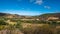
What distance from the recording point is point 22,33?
1048 cm

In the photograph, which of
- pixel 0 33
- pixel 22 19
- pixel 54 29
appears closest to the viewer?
pixel 0 33

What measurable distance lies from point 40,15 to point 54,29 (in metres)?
2.03

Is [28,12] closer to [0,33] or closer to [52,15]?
[52,15]

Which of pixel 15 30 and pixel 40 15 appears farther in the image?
pixel 40 15

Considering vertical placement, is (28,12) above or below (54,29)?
above

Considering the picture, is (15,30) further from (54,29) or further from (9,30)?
(54,29)

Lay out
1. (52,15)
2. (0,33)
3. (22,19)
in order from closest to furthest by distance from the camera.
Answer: (0,33) < (52,15) < (22,19)

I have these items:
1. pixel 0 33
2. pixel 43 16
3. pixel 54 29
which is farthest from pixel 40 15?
pixel 0 33

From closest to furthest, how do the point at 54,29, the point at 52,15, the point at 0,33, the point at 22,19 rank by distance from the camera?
the point at 0,33, the point at 54,29, the point at 52,15, the point at 22,19

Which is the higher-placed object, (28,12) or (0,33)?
(28,12)

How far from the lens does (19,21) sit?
12.8 meters

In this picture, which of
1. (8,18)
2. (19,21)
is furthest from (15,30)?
(8,18)

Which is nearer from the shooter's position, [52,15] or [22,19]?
[52,15]

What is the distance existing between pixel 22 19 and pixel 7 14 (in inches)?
53.2
